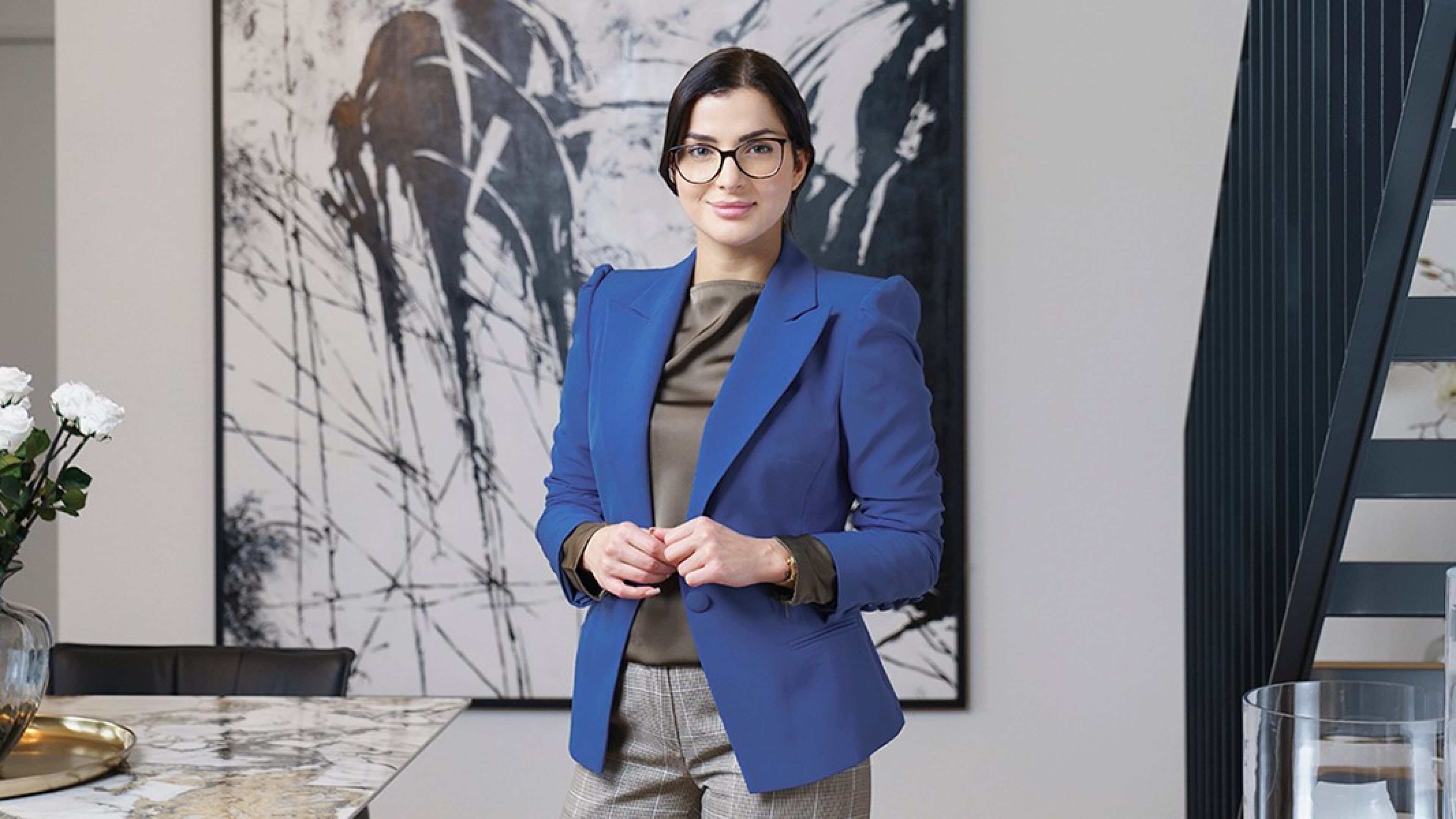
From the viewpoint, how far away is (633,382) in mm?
1510

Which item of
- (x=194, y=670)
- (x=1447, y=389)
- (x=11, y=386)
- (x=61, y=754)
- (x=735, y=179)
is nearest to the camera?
(x=735, y=179)

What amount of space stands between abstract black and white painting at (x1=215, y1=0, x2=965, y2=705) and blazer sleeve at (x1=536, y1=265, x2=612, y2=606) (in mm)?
1607

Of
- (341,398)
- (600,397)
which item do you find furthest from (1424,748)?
(341,398)

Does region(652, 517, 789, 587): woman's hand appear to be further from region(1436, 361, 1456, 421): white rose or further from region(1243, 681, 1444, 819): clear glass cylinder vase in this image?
region(1436, 361, 1456, 421): white rose

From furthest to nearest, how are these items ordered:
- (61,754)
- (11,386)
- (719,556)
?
(61,754), (11,386), (719,556)

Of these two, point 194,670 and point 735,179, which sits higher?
point 735,179

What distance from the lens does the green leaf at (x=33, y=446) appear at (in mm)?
1589

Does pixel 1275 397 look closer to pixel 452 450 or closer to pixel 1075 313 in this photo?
pixel 1075 313

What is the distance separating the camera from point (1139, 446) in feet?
10.5

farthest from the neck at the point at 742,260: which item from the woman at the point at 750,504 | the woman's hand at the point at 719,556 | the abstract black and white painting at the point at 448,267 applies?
the abstract black and white painting at the point at 448,267

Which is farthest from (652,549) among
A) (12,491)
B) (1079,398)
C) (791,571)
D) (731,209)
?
Result: (1079,398)

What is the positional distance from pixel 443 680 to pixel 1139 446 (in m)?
1.64

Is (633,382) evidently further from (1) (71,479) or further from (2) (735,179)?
(1) (71,479)

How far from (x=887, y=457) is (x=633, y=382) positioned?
275 millimetres
